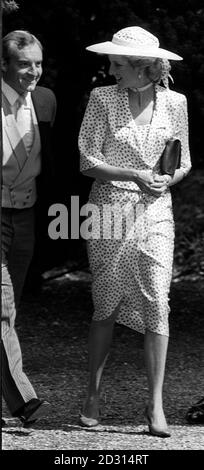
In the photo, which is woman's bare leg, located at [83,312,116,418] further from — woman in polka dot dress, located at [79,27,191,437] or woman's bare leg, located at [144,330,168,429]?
woman's bare leg, located at [144,330,168,429]

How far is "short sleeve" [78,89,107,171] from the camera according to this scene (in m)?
5.36

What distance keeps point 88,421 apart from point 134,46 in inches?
67.3

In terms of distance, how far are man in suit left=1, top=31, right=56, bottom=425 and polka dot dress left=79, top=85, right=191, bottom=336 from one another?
0.22 metres

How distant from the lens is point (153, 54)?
5.27m

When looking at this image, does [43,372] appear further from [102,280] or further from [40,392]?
[102,280]

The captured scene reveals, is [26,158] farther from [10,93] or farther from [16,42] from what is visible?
[16,42]

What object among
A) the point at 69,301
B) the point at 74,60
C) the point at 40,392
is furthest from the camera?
the point at 69,301

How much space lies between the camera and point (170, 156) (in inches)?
210

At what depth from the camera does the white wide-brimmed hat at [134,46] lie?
5.29 m

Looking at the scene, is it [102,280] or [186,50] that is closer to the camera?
[102,280]

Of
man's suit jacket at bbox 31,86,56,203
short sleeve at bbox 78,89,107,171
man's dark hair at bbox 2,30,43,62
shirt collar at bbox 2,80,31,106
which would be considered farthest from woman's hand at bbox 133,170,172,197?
man's dark hair at bbox 2,30,43,62

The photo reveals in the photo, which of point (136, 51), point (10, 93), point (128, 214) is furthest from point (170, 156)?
point (10, 93)
